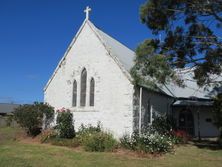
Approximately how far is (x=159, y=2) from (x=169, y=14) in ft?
3.01

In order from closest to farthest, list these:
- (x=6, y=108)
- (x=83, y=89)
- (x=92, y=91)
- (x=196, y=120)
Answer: (x=92, y=91)
(x=83, y=89)
(x=196, y=120)
(x=6, y=108)

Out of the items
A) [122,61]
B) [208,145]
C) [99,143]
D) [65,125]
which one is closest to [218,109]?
[208,145]

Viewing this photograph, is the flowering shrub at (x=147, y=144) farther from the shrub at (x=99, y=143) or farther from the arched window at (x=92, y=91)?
the arched window at (x=92, y=91)

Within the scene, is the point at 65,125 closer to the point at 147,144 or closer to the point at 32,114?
the point at 32,114

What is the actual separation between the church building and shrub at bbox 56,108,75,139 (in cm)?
121

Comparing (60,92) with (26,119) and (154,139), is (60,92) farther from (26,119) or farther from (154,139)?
(154,139)

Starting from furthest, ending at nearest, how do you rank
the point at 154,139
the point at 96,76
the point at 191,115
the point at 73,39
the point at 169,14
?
the point at 191,115
the point at 73,39
the point at 96,76
the point at 169,14
the point at 154,139

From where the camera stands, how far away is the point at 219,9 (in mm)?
18656

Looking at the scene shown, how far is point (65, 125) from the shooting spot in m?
22.2

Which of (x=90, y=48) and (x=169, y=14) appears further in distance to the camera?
(x=90, y=48)

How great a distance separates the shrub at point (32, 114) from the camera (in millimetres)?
24234

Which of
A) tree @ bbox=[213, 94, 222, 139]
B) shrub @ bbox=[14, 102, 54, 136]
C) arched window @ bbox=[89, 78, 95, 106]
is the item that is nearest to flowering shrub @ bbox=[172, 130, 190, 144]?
tree @ bbox=[213, 94, 222, 139]

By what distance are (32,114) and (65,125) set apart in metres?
3.39

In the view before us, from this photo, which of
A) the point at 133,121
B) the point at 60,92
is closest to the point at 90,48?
the point at 60,92
